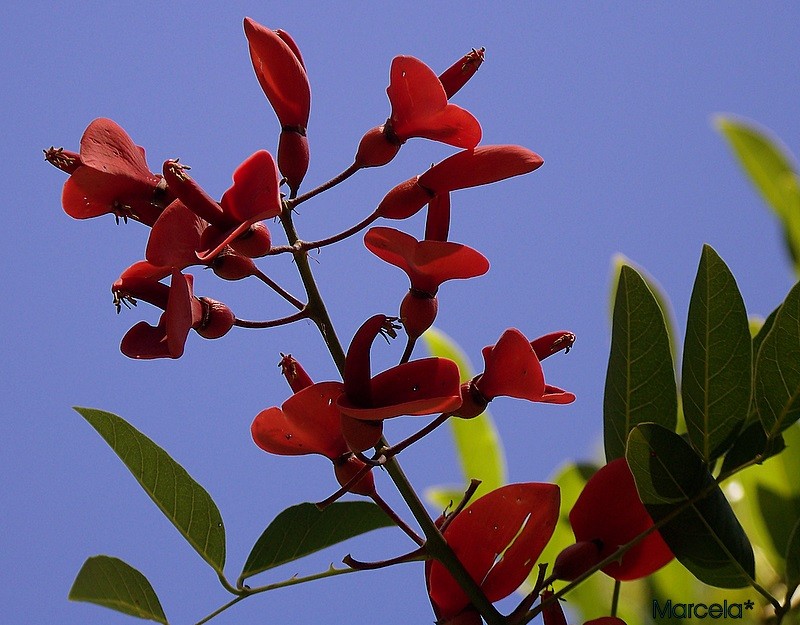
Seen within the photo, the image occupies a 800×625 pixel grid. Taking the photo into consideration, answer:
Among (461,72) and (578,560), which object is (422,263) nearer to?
(461,72)

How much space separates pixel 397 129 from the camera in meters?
0.76

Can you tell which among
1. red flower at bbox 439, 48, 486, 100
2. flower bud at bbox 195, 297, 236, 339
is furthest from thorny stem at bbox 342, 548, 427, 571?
red flower at bbox 439, 48, 486, 100

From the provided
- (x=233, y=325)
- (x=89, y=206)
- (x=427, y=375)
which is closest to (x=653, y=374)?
(x=427, y=375)

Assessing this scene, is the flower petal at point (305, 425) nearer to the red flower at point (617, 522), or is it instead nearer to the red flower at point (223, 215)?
the red flower at point (223, 215)

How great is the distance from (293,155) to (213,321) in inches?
6.0

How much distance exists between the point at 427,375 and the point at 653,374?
29 centimetres

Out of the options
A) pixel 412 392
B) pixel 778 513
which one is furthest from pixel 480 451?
pixel 412 392

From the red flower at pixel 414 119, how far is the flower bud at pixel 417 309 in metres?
0.12

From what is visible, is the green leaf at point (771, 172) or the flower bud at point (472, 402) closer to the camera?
the flower bud at point (472, 402)

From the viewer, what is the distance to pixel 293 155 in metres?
0.73

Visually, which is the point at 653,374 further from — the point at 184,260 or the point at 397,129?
the point at 184,260

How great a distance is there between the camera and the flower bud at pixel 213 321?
0.73 meters

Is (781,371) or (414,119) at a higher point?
(414,119)

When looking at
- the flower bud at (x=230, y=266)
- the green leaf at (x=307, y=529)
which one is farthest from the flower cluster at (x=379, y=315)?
the green leaf at (x=307, y=529)
